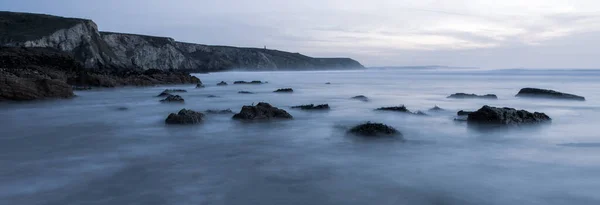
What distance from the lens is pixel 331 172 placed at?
551 centimetres

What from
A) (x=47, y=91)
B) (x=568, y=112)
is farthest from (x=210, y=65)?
(x=568, y=112)

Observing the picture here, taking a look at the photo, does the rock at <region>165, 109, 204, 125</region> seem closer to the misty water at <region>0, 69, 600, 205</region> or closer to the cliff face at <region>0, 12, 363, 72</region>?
the misty water at <region>0, 69, 600, 205</region>

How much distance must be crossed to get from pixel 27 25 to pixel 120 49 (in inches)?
674

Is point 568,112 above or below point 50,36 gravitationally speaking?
Result: below

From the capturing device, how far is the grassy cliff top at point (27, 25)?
41875 mm

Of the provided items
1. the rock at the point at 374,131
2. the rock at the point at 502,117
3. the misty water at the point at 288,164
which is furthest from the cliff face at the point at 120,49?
the rock at the point at 502,117

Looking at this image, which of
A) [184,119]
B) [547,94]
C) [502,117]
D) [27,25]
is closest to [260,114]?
[184,119]

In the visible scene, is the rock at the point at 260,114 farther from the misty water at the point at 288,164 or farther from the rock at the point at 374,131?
the rock at the point at 374,131

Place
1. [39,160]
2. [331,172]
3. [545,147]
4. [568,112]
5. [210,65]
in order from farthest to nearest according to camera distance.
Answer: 1. [210,65]
2. [568,112]
3. [545,147]
4. [39,160]
5. [331,172]

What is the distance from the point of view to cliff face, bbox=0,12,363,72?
45.5 meters

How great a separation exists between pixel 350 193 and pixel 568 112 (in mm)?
10840

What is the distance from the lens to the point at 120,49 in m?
64.5

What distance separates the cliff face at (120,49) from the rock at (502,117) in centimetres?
4178

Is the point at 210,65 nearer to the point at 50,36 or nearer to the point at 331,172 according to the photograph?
the point at 50,36
